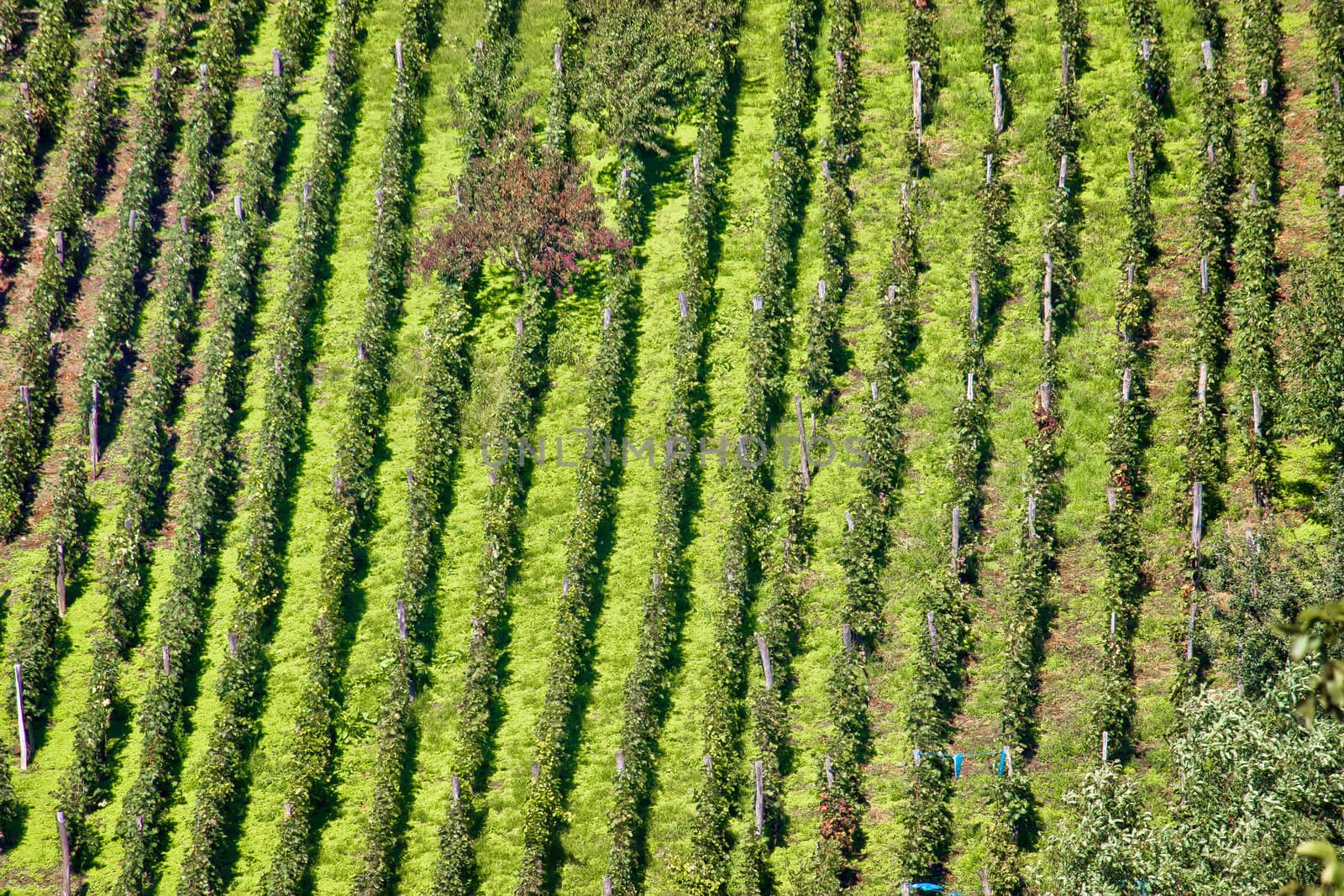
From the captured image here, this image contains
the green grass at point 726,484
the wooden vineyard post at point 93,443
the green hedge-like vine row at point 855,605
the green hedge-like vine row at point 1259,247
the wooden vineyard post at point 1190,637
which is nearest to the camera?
the green hedge-like vine row at point 855,605

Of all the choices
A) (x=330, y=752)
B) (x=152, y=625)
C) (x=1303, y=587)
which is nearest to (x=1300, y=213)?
(x=1303, y=587)

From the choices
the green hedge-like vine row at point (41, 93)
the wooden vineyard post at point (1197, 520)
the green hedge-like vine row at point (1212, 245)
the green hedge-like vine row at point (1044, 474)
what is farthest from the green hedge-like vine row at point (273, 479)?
the green hedge-like vine row at point (1212, 245)

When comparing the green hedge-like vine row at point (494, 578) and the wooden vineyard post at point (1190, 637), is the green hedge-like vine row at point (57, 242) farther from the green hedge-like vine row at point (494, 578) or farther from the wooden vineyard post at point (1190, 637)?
the wooden vineyard post at point (1190, 637)

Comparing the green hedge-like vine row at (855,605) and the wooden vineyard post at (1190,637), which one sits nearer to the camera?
the green hedge-like vine row at (855,605)

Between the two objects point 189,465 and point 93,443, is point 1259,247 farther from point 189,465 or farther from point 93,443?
point 93,443

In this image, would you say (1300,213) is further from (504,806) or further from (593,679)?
(504,806)

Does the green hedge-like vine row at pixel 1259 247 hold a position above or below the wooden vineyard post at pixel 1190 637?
above

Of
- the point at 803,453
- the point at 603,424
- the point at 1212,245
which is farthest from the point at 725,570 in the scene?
the point at 1212,245
